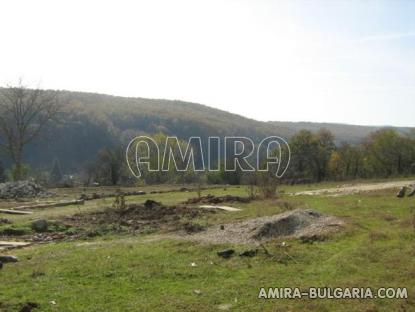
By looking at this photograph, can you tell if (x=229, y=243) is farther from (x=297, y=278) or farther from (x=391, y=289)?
(x=391, y=289)

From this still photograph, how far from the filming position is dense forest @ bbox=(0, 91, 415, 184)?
6100 centimetres

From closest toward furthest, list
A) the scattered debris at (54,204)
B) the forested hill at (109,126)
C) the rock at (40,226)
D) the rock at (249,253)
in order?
1. the rock at (249,253)
2. the rock at (40,226)
3. the scattered debris at (54,204)
4. the forested hill at (109,126)

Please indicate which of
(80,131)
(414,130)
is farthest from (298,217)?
(80,131)

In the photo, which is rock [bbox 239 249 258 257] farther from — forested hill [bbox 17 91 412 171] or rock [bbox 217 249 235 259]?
forested hill [bbox 17 91 412 171]

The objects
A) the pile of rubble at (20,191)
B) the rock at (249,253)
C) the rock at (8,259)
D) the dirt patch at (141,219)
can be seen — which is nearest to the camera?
the rock at (249,253)

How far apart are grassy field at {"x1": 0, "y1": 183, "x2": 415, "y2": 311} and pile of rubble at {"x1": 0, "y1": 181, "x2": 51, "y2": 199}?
1751cm

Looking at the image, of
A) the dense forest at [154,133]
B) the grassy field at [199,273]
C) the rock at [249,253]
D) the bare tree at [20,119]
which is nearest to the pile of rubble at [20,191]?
the bare tree at [20,119]

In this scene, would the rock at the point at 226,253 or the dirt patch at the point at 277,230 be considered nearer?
the rock at the point at 226,253

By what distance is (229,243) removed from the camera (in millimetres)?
12352

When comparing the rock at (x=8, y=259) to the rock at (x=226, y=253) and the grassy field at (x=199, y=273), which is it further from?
the rock at (x=226, y=253)

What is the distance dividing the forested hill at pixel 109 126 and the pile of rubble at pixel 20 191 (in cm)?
3637

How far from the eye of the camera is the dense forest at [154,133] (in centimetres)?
6100

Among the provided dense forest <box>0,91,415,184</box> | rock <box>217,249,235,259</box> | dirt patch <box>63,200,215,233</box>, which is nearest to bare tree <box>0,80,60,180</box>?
dense forest <box>0,91,415,184</box>

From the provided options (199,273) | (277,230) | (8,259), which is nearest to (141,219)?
(277,230)
